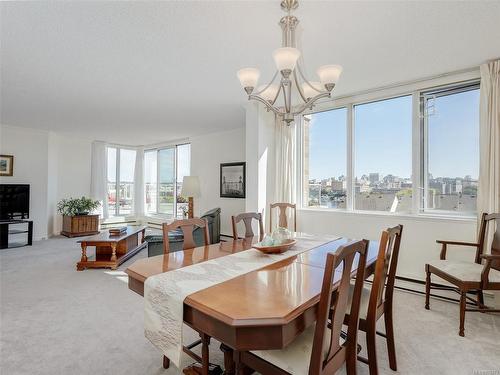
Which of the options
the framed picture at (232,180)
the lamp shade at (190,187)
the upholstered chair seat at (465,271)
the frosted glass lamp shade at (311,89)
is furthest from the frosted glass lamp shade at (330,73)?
the lamp shade at (190,187)

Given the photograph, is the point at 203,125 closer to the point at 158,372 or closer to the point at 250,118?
the point at 250,118

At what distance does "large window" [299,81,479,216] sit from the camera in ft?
10.4

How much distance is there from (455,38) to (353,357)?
266 centimetres

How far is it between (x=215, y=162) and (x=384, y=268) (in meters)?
5.17

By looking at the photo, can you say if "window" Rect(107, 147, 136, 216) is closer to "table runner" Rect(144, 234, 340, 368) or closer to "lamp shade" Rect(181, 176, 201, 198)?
"lamp shade" Rect(181, 176, 201, 198)

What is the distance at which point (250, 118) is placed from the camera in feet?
13.8

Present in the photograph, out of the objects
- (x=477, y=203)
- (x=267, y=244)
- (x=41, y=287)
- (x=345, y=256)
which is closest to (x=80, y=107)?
(x=41, y=287)

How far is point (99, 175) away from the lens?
23.7 feet

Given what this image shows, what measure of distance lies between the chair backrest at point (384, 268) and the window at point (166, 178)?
600cm

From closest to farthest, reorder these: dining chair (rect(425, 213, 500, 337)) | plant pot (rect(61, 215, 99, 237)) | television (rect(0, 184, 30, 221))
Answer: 1. dining chair (rect(425, 213, 500, 337))
2. television (rect(0, 184, 30, 221))
3. plant pot (rect(61, 215, 99, 237))

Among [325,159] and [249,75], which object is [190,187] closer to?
[325,159]

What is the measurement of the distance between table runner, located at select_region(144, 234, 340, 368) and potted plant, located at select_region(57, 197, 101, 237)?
580 cm

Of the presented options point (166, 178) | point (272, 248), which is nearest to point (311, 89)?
point (272, 248)

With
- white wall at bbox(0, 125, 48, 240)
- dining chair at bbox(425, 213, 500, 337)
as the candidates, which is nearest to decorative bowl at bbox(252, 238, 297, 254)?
dining chair at bbox(425, 213, 500, 337)
